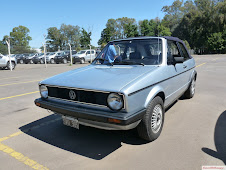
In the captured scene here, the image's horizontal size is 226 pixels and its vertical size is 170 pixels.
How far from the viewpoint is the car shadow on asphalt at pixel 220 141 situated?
104 inches

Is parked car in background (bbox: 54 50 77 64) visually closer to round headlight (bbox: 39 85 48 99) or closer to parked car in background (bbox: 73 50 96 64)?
parked car in background (bbox: 73 50 96 64)

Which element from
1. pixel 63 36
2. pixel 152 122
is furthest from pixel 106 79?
pixel 63 36

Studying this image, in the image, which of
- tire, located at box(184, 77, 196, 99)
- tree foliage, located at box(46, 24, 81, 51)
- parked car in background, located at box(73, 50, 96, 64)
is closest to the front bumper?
tire, located at box(184, 77, 196, 99)

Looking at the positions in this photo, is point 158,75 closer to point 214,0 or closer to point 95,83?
point 95,83

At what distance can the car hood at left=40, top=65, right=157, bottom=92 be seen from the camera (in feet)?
8.44

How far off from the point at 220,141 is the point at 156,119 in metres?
1.05

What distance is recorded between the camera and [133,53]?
12.6 ft

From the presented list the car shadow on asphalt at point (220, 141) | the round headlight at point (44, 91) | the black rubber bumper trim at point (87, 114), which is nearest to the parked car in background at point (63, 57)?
the round headlight at point (44, 91)

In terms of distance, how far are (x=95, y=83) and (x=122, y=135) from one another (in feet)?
3.87

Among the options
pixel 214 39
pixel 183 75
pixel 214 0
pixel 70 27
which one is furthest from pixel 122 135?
pixel 70 27

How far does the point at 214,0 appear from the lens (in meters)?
50.2

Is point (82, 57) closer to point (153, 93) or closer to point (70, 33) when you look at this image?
point (153, 93)

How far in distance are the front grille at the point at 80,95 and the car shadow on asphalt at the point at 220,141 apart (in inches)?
Answer: 65.1

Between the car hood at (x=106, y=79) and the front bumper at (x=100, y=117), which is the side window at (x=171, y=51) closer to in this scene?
the car hood at (x=106, y=79)
